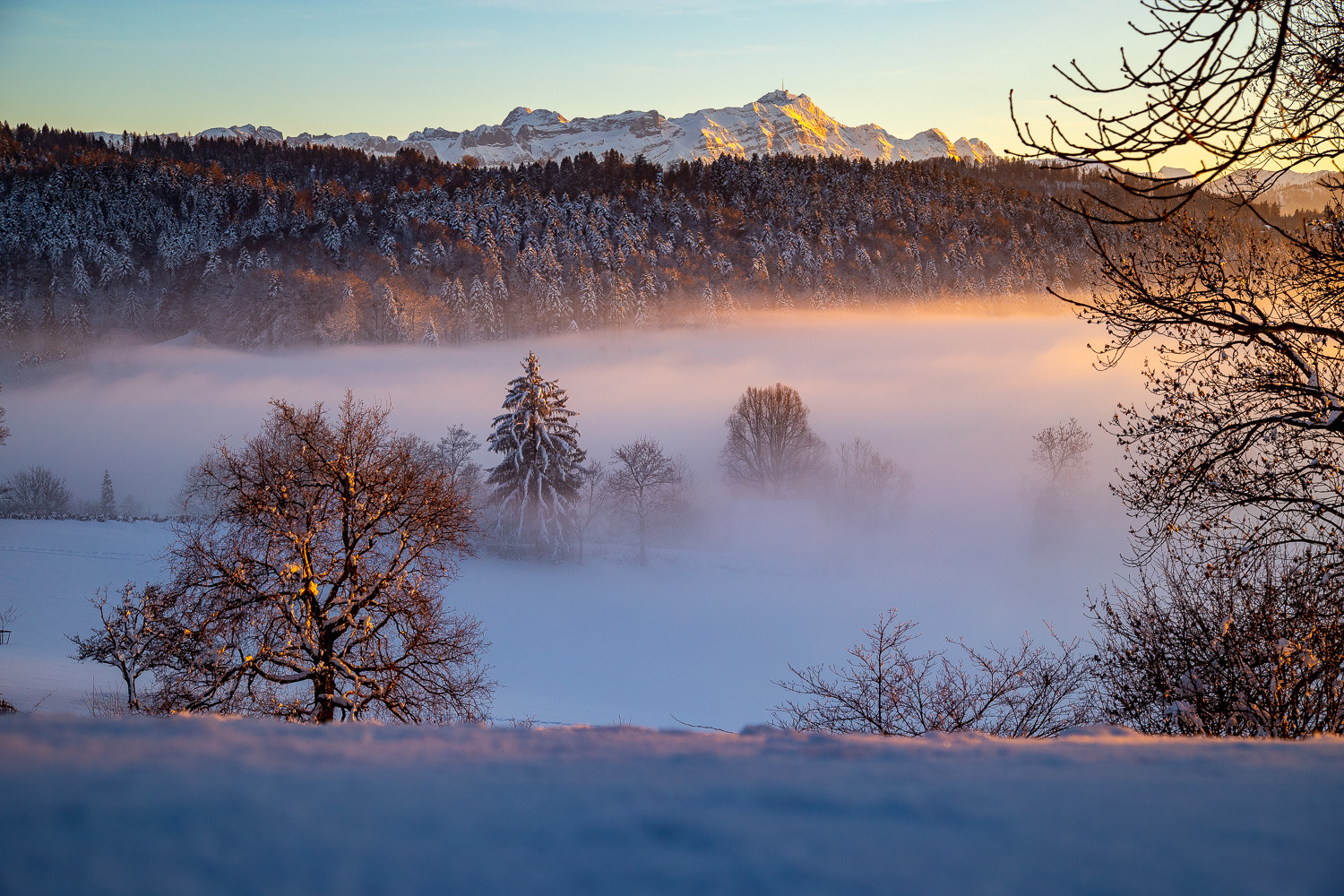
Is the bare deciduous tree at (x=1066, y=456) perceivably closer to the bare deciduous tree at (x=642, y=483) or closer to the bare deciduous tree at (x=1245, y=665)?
the bare deciduous tree at (x=642, y=483)

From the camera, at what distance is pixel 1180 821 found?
2.13 metres

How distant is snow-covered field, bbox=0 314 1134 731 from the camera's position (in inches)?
1351

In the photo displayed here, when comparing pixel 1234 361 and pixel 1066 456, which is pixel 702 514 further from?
pixel 1234 361

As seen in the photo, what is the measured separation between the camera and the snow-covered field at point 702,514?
34.3 meters

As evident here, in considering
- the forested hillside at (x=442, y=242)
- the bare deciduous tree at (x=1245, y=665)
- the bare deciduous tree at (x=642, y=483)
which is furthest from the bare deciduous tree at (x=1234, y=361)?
the forested hillside at (x=442, y=242)

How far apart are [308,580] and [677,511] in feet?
194

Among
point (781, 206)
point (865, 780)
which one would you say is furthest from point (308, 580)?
point (781, 206)

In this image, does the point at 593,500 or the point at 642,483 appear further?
the point at 593,500

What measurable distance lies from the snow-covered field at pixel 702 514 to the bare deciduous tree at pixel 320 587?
12.4 ft

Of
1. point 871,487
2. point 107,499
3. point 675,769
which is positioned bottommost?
point 107,499

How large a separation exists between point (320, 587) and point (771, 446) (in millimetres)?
75244

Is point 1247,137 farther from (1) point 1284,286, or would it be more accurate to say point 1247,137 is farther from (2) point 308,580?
(2) point 308,580

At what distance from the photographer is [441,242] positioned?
13775 centimetres

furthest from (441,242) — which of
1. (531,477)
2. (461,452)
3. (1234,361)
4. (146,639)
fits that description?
(1234,361)
